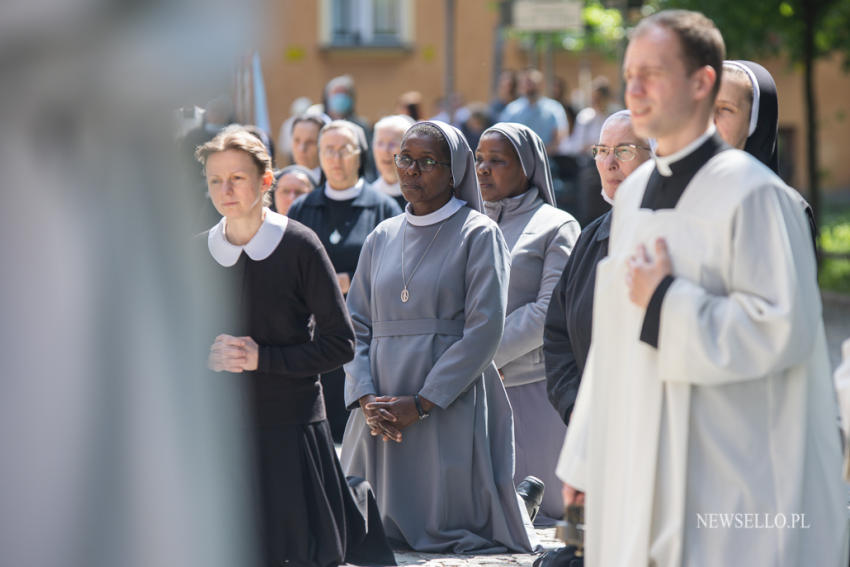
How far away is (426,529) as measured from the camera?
20.4ft

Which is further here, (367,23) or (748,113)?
(367,23)

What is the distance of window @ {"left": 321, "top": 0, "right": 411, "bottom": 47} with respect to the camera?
2705 centimetres

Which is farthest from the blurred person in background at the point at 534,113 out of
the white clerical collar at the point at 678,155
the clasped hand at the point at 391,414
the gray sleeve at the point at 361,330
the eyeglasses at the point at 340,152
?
the white clerical collar at the point at 678,155

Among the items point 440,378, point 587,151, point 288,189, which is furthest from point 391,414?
point 587,151

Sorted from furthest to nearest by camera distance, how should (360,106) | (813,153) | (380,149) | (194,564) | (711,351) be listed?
1. (360,106)
2. (813,153)
3. (380,149)
4. (711,351)
5. (194,564)

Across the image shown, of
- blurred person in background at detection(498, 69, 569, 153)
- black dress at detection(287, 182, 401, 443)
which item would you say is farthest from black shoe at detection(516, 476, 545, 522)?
blurred person in background at detection(498, 69, 569, 153)

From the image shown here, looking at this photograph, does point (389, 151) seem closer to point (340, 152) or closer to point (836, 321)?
point (340, 152)

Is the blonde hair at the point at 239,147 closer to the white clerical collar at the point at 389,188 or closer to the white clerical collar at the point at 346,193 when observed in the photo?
the white clerical collar at the point at 346,193

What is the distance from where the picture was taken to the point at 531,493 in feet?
21.0

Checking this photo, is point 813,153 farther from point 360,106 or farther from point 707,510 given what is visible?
point 707,510

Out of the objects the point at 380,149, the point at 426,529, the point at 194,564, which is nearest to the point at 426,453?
the point at 426,529

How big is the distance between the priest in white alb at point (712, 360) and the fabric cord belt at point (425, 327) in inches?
106

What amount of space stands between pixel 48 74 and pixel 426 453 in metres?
4.62

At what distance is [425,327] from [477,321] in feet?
0.88
